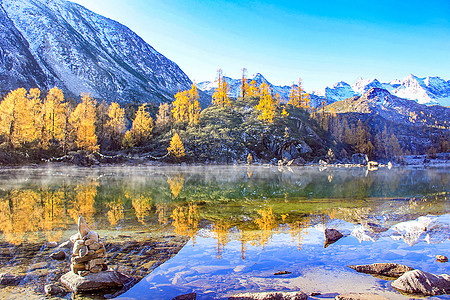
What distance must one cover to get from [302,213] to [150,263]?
1425 centimetres

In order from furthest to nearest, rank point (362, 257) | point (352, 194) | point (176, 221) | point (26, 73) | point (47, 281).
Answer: point (26, 73)
point (352, 194)
point (176, 221)
point (362, 257)
point (47, 281)

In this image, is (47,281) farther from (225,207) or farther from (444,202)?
(444,202)

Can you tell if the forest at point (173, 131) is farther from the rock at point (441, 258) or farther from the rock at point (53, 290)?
the rock at point (441, 258)

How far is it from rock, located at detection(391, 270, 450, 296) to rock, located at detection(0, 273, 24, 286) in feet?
46.3

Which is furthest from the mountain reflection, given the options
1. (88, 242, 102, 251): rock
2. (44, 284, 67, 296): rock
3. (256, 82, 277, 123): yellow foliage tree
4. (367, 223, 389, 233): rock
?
(256, 82, 277, 123): yellow foliage tree

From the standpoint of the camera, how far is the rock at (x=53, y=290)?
8945 mm

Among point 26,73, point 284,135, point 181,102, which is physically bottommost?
point 284,135

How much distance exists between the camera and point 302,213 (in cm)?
2180

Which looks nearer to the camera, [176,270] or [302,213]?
[176,270]

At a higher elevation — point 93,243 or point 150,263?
point 93,243

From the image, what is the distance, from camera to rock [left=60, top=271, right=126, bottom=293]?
917 cm

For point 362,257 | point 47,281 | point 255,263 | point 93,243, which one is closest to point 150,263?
point 93,243

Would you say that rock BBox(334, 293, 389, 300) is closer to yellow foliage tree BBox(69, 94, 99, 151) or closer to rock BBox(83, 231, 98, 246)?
rock BBox(83, 231, 98, 246)

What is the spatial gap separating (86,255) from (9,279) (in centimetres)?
280
